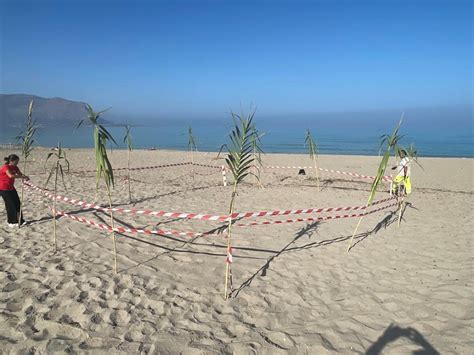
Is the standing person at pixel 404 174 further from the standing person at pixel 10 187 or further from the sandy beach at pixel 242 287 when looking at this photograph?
the standing person at pixel 10 187

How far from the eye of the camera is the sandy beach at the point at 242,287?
3.87 metres

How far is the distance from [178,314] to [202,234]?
2.93 metres

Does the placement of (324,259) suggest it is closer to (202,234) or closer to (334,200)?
(202,234)

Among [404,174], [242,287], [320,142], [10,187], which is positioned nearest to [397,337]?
[242,287]

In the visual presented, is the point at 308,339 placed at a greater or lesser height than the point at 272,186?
lesser

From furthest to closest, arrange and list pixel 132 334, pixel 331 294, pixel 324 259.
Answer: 1. pixel 324 259
2. pixel 331 294
3. pixel 132 334

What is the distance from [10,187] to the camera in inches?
292

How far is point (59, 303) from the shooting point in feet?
14.5

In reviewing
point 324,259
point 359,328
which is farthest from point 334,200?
point 359,328

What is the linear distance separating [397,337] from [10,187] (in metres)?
8.06

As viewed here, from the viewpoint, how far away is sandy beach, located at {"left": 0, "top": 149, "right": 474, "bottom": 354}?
3.87 metres

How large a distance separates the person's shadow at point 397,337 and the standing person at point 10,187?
24.8 feet

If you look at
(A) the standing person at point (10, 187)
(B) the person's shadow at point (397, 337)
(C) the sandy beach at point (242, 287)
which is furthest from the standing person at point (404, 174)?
(A) the standing person at point (10, 187)

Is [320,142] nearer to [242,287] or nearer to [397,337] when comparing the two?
[242,287]
